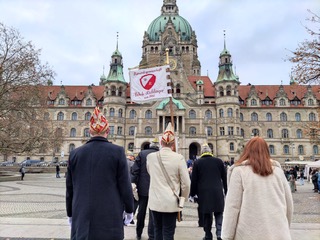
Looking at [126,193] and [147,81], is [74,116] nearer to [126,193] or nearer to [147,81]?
[147,81]

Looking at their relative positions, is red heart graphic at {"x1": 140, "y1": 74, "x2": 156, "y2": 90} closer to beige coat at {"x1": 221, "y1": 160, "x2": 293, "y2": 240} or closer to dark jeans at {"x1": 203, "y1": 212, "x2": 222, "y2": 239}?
dark jeans at {"x1": 203, "y1": 212, "x2": 222, "y2": 239}

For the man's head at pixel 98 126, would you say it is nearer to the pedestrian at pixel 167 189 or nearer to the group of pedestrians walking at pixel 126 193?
the group of pedestrians walking at pixel 126 193

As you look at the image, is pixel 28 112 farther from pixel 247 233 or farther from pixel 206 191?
pixel 247 233

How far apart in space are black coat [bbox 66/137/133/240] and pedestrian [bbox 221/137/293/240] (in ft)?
4.23

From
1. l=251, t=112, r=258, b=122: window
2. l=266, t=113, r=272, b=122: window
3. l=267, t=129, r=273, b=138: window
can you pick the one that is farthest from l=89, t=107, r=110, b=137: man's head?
l=266, t=113, r=272, b=122: window

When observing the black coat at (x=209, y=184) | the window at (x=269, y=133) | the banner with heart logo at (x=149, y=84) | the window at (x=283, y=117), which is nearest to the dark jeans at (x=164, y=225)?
the black coat at (x=209, y=184)

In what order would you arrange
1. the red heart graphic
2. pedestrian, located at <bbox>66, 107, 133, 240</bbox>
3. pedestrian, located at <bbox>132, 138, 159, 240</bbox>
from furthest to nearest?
1. the red heart graphic
2. pedestrian, located at <bbox>132, 138, 159, 240</bbox>
3. pedestrian, located at <bbox>66, 107, 133, 240</bbox>

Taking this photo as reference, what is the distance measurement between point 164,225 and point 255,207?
2.24m

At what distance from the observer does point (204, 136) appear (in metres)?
50.8

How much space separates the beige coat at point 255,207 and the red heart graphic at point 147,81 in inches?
298

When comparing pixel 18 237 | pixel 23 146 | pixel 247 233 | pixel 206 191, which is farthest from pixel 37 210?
pixel 23 146

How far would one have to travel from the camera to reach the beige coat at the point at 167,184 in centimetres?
482

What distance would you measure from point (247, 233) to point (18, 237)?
17.7 ft

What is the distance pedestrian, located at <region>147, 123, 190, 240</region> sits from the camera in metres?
4.82
